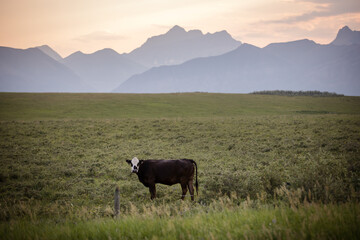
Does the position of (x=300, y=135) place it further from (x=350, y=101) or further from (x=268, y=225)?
(x=350, y=101)

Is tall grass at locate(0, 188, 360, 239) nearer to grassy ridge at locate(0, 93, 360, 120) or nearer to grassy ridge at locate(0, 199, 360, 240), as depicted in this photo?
grassy ridge at locate(0, 199, 360, 240)

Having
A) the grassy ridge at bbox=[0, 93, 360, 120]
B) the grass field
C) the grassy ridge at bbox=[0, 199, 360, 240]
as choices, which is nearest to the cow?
the grass field

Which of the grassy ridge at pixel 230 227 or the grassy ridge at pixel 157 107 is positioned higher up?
the grassy ridge at pixel 157 107

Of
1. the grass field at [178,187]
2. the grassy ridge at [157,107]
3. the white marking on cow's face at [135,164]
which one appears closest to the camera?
the grass field at [178,187]

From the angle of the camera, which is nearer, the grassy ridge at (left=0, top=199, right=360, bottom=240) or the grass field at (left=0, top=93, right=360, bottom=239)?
the grassy ridge at (left=0, top=199, right=360, bottom=240)

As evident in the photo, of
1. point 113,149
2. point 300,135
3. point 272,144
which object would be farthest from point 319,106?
point 113,149

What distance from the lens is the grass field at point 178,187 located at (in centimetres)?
651

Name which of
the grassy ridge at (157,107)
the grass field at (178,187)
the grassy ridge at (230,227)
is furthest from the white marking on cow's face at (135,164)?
the grassy ridge at (157,107)

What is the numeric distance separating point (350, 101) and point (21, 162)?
259 ft

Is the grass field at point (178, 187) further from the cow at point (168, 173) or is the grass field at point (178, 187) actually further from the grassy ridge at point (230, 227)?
the cow at point (168, 173)

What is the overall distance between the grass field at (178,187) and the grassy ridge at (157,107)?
2.87m

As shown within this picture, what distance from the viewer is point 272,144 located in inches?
1078

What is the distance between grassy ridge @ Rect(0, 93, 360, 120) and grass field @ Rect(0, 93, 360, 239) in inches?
113

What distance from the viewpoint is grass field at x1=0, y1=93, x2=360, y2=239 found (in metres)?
6.51
